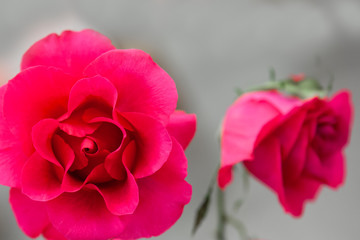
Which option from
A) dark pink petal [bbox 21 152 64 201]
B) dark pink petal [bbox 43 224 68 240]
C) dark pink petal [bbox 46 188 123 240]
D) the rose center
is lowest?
dark pink petal [bbox 43 224 68 240]

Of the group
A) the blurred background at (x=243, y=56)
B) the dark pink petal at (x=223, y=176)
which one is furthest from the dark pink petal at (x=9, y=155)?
the blurred background at (x=243, y=56)

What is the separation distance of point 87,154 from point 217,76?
2.23 feet

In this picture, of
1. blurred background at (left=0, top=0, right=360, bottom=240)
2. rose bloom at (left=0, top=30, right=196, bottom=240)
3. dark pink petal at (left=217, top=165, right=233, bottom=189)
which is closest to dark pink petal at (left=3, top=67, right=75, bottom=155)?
rose bloom at (left=0, top=30, right=196, bottom=240)

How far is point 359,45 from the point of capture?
903mm

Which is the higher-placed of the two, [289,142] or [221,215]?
[289,142]

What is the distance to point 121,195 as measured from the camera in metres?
0.23

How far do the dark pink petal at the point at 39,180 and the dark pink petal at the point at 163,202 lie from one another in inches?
1.8

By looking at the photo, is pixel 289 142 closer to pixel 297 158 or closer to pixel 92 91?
pixel 297 158

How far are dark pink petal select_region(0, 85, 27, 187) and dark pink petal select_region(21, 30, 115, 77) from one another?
3 centimetres

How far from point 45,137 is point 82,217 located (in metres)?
0.05

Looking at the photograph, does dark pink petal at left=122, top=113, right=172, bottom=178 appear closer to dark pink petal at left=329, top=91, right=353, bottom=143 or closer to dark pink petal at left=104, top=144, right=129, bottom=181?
dark pink petal at left=104, top=144, right=129, bottom=181

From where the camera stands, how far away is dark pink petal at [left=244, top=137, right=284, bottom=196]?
1.15 feet

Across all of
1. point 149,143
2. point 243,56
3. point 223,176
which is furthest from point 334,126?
point 243,56

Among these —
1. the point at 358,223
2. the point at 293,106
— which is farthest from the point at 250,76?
the point at 293,106
